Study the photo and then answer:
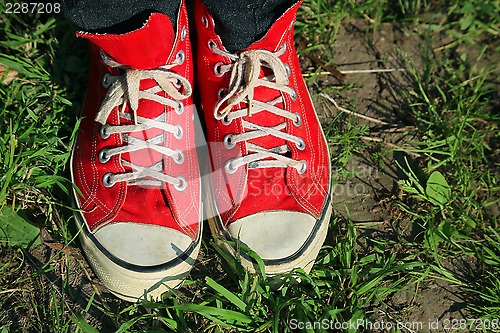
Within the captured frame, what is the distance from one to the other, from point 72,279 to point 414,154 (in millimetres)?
1196

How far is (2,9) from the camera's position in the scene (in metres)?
2.04

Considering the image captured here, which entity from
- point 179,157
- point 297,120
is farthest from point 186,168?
point 297,120

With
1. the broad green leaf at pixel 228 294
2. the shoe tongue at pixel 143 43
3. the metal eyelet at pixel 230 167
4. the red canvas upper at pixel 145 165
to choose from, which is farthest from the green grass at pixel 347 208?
the shoe tongue at pixel 143 43

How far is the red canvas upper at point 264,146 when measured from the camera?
1628 millimetres

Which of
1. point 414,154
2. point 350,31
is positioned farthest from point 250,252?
point 350,31

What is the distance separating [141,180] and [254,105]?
1.28ft

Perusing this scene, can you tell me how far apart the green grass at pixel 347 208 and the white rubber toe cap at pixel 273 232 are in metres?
0.07

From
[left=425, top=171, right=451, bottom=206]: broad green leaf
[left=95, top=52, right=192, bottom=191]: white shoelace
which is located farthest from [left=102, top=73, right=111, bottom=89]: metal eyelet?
[left=425, top=171, right=451, bottom=206]: broad green leaf

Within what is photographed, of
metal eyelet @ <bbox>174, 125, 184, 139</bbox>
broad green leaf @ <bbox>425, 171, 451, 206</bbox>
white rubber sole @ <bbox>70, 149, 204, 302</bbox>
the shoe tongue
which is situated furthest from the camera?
broad green leaf @ <bbox>425, 171, 451, 206</bbox>

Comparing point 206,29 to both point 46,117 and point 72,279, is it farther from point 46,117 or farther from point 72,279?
point 72,279

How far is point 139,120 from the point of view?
5.35 feet

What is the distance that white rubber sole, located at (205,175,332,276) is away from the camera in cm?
160

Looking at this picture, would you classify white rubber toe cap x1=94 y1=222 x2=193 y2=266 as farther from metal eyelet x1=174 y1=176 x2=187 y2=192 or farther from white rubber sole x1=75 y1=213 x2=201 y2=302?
metal eyelet x1=174 y1=176 x2=187 y2=192

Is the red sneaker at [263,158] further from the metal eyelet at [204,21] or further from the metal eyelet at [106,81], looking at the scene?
the metal eyelet at [106,81]
